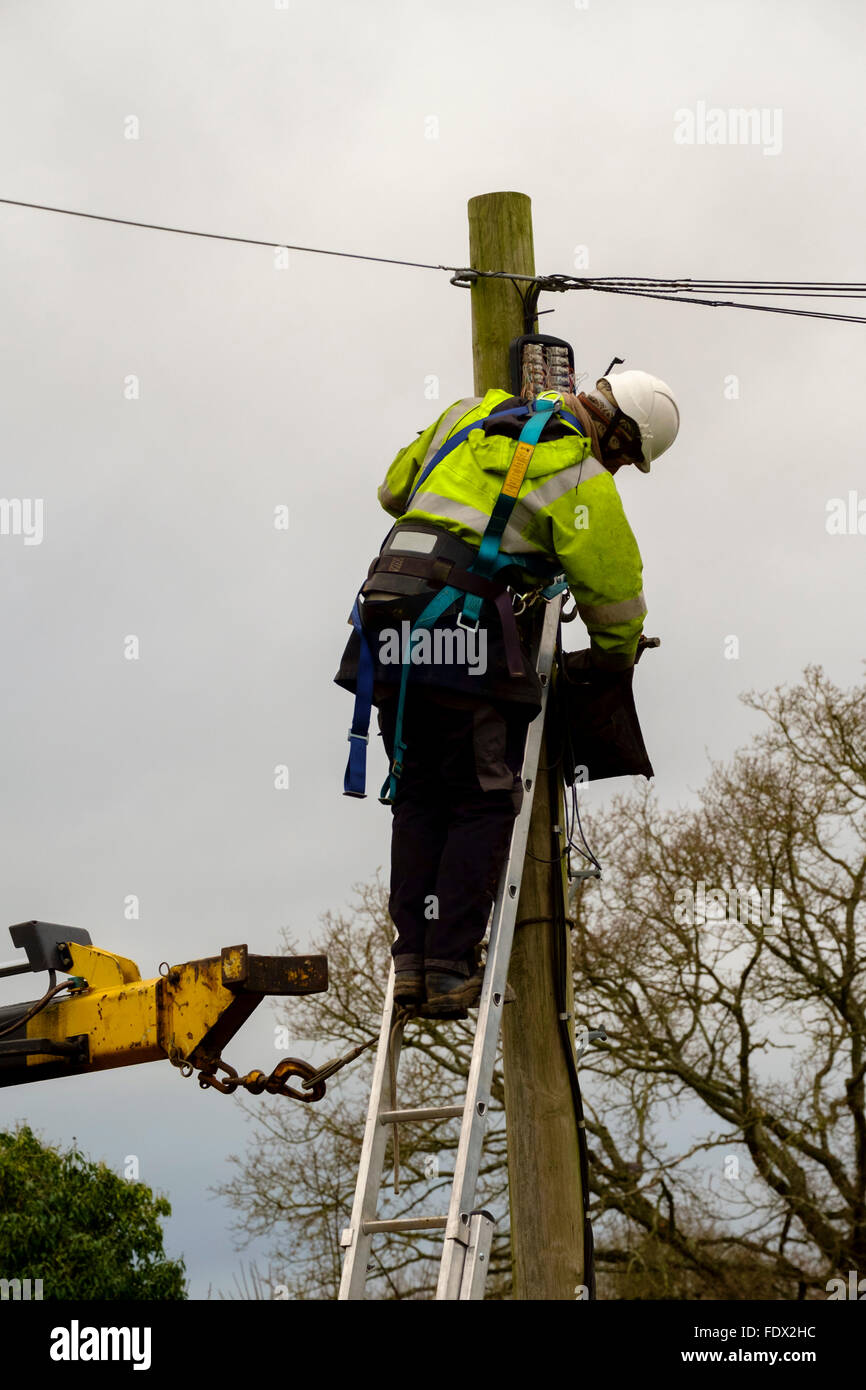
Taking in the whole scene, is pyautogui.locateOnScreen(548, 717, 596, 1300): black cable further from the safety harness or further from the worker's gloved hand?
the safety harness

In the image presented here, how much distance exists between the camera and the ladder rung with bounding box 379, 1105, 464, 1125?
15.5ft

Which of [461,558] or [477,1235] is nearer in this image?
[477,1235]

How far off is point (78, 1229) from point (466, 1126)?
477 inches

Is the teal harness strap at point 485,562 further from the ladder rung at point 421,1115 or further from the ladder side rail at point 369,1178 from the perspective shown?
the ladder rung at point 421,1115

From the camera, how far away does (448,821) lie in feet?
16.7

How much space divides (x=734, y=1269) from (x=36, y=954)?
12900mm

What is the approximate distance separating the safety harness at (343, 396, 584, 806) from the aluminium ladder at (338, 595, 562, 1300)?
0.43 m

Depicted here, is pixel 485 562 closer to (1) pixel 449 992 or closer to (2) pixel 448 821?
(2) pixel 448 821

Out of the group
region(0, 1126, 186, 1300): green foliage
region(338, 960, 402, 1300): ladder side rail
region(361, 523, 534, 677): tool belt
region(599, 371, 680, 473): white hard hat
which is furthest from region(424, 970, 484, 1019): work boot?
region(0, 1126, 186, 1300): green foliage

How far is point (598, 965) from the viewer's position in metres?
17.6

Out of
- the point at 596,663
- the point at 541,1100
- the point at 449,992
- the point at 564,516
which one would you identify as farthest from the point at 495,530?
the point at 541,1100

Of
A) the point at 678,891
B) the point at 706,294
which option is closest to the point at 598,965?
the point at 678,891

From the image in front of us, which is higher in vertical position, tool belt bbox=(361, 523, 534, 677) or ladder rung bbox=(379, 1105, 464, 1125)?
tool belt bbox=(361, 523, 534, 677)
